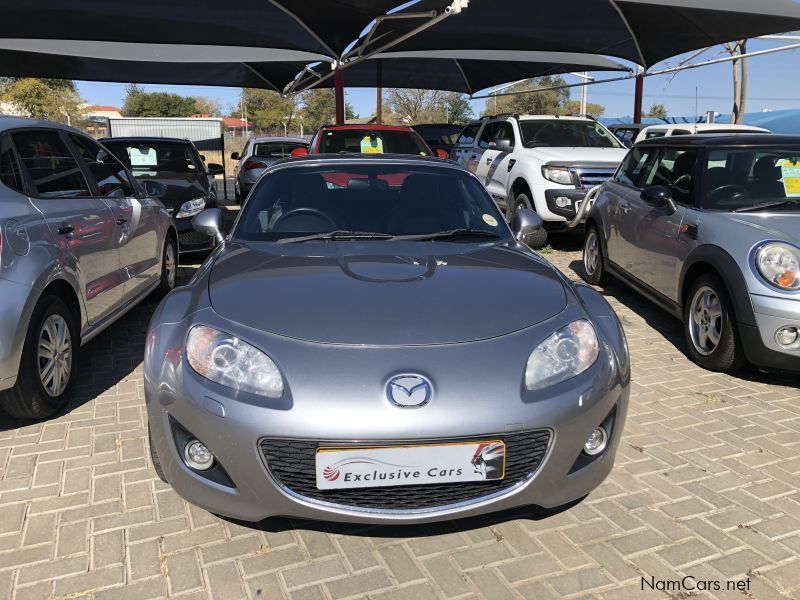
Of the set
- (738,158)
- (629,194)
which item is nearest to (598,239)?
(629,194)

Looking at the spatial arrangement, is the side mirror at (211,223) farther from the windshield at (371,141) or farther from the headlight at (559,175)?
the headlight at (559,175)

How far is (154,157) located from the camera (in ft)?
29.9

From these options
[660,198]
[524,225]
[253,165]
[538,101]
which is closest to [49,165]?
[524,225]

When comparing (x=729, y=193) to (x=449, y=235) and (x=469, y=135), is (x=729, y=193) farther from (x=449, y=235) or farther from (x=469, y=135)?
(x=469, y=135)

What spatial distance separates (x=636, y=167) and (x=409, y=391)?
5.02 m

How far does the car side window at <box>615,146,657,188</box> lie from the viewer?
239 inches

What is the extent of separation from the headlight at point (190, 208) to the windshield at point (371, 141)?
2157mm

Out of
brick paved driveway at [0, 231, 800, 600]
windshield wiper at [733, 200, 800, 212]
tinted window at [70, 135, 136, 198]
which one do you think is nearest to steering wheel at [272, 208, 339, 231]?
brick paved driveway at [0, 231, 800, 600]

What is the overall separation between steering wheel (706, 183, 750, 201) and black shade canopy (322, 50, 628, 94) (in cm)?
1157

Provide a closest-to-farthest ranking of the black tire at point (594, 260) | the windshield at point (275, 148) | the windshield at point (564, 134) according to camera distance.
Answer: the black tire at point (594, 260)
the windshield at point (564, 134)
the windshield at point (275, 148)

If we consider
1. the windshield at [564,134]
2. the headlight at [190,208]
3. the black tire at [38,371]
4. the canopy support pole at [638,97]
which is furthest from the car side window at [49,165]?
the canopy support pole at [638,97]

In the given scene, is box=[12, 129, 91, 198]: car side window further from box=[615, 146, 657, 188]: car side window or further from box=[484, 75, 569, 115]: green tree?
box=[484, 75, 569, 115]: green tree

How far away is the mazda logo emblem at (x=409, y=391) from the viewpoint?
219cm

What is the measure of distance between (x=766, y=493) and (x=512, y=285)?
5.16 ft
